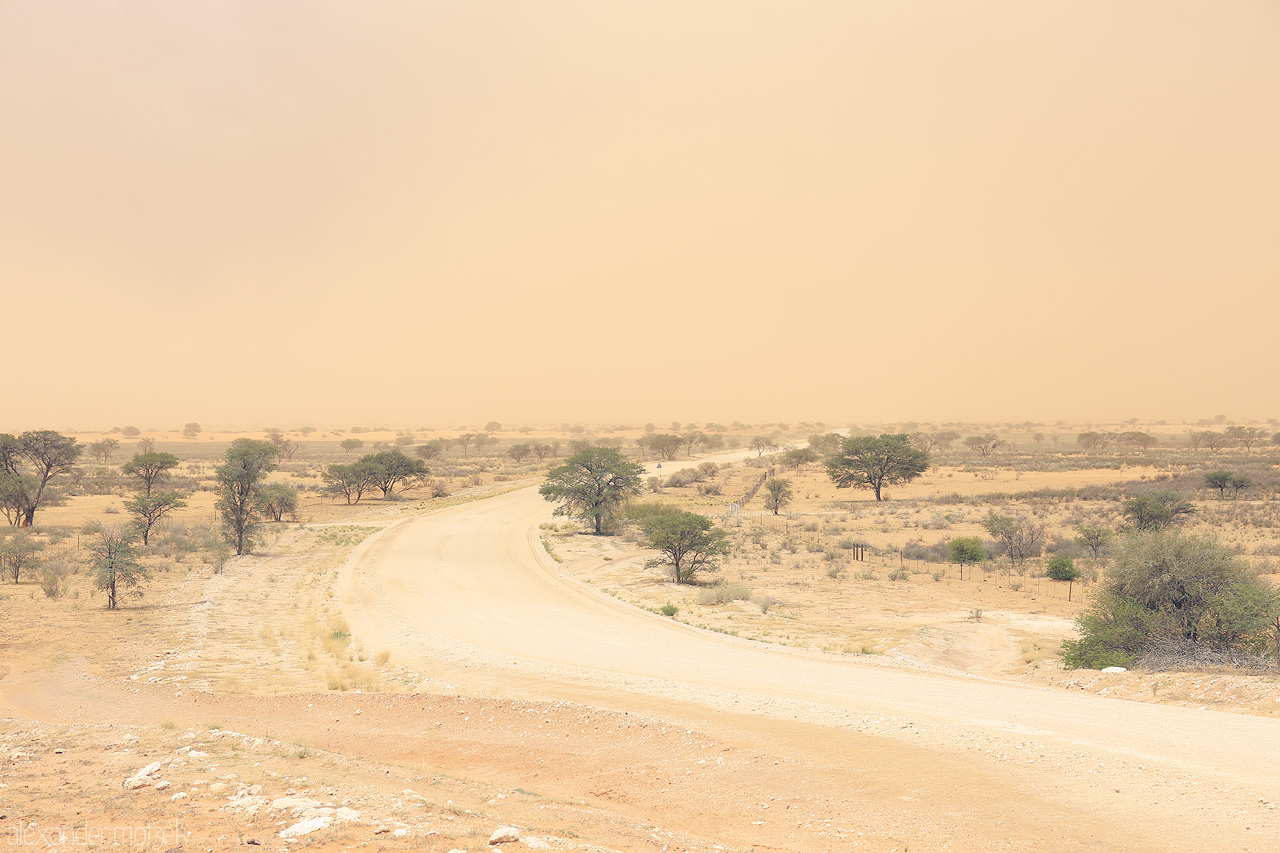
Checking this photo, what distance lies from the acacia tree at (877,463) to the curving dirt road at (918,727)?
45.5 meters

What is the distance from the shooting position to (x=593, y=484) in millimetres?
47781

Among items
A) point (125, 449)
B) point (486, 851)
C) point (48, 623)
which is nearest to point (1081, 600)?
point (486, 851)

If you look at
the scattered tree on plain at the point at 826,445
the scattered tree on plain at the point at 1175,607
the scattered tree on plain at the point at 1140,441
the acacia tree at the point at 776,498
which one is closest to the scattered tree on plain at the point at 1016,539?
the scattered tree on plain at the point at 1175,607

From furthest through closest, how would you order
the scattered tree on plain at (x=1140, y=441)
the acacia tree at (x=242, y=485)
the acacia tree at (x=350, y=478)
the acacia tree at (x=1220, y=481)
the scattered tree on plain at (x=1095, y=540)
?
the scattered tree on plain at (x=1140, y=441) → the acacia tree at (x=350, y=478) → the acacia tree at (x=1220, y=481) → the acacia tree at (x=242, y=485) → the scattered tree on plain at (x=1095, y=540)

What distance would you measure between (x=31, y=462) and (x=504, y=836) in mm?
60225

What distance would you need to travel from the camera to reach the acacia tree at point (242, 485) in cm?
3553

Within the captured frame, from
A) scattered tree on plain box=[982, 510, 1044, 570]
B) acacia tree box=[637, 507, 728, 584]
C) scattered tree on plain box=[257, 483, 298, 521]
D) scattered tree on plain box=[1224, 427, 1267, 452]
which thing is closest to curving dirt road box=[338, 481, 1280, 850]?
acacia tree box=[637, 507, 728, 584]

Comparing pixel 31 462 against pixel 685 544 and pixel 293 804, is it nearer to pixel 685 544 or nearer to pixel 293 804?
pixel 685 544

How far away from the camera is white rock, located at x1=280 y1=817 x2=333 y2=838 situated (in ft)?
25.4

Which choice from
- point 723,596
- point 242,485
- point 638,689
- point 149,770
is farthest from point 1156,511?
point 242,485

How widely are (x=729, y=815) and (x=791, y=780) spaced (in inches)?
55.3

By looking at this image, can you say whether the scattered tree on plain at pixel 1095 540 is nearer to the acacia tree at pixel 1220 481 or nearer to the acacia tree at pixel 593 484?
the acacia tree at pixel 593 484

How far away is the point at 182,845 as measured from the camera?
7410mm

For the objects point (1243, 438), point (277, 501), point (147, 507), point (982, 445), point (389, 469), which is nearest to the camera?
point (147, 507)
